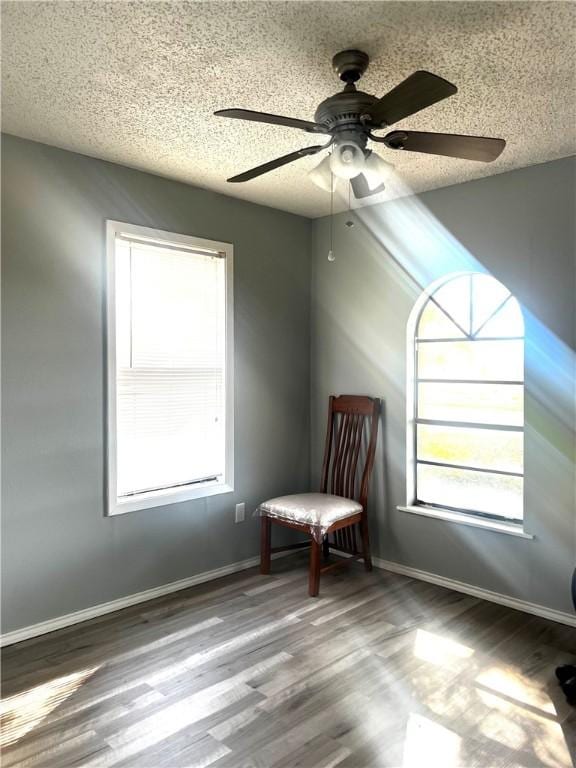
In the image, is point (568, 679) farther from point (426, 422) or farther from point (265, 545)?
point (265, 545)

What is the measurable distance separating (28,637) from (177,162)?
108 inches

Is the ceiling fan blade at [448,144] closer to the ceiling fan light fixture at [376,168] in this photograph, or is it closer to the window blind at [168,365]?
the ceiling fan light fixture at [376,168]

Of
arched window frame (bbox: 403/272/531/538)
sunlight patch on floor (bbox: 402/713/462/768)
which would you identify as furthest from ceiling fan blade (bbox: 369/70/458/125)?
sunlight patch on floor (bbox: 402/713/462/768)

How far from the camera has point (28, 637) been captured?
2967 millimetres

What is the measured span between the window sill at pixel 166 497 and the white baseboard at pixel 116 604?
520 millimetres

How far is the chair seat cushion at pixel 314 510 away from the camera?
3541mm

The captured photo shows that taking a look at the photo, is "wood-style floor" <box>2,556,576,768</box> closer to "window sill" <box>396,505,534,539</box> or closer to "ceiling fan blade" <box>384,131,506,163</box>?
"window sill" <box>396,505,534,539</box>

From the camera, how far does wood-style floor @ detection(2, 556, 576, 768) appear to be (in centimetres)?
212

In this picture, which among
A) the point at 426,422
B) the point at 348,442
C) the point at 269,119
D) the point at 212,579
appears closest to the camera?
the point at 269,119

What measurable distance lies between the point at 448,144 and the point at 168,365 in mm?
2173

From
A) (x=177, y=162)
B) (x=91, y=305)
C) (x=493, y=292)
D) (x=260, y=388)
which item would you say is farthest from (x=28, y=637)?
(x=493, y=292)

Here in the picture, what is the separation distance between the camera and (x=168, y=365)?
361 cm

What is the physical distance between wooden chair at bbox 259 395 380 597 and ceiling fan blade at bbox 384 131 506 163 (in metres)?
2.18

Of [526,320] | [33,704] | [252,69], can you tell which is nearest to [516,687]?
[526,320]
